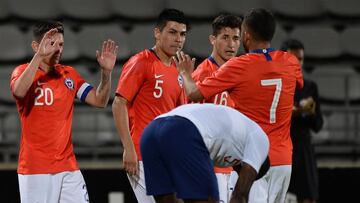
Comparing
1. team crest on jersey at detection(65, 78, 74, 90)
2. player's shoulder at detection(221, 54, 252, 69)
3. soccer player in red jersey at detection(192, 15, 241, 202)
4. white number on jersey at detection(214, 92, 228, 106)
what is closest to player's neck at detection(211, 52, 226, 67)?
soccer player in red jersey at detection(192, 15, 241, 202)

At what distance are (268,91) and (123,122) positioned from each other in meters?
0.94

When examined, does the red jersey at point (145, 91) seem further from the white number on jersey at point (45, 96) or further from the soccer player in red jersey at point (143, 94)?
the white number on jersey at point (45, 96)

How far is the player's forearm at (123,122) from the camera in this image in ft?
17.1

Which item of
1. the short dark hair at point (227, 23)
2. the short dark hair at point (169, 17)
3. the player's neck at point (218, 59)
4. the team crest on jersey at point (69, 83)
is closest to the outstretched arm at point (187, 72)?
the short dark hair at point (169, 17)

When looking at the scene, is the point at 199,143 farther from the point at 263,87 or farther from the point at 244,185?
the point at 263,87

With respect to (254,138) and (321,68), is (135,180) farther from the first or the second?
(321,68)

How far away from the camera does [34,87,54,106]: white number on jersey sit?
5.30 m

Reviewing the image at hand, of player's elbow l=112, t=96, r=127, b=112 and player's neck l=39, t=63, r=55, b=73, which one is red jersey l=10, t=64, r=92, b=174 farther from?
player's elbow l=112, t=96, r=127, b=112

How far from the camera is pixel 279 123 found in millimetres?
5152

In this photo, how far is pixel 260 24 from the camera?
5.08 metres

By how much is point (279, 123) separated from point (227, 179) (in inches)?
33.3

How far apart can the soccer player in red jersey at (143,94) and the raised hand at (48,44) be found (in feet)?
1.59

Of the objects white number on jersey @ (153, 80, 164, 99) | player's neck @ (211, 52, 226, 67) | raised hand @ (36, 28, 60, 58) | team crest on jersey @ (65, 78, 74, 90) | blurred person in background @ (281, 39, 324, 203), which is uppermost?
raised hand @ (36, 28, 60, 58)

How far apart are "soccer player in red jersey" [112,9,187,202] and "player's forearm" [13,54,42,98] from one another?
0.56 meters
